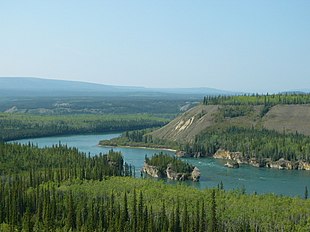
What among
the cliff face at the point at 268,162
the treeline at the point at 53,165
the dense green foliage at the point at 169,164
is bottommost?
the cliff face at the point at 268,162

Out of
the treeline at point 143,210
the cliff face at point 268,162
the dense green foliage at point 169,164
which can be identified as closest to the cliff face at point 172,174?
the dense green foliage at point 169,164

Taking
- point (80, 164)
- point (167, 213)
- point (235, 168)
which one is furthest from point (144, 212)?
point (235, 168)

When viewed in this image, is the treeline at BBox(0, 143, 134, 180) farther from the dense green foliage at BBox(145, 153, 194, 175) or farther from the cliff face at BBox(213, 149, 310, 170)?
the cliff face at BBox(213, 149, 310, 170)

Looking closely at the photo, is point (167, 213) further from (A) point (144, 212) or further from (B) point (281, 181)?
(B) point (281, 181)

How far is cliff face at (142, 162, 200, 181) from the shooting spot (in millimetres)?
146875

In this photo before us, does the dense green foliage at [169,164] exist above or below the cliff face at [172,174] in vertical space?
above

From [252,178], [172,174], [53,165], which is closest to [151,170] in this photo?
[172,174]

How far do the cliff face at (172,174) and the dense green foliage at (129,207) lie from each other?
1254 inches

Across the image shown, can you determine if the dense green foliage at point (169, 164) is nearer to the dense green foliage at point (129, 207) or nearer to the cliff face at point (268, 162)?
the dense green foliage at point (129, 207)

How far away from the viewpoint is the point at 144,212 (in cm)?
9062

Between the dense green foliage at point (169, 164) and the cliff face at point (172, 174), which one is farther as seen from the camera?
the dense green foliage at point (169, 164)

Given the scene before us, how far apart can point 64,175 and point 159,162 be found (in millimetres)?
40666

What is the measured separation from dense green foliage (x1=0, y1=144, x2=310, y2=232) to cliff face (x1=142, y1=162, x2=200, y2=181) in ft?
104

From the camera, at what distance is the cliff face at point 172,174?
482 ft
